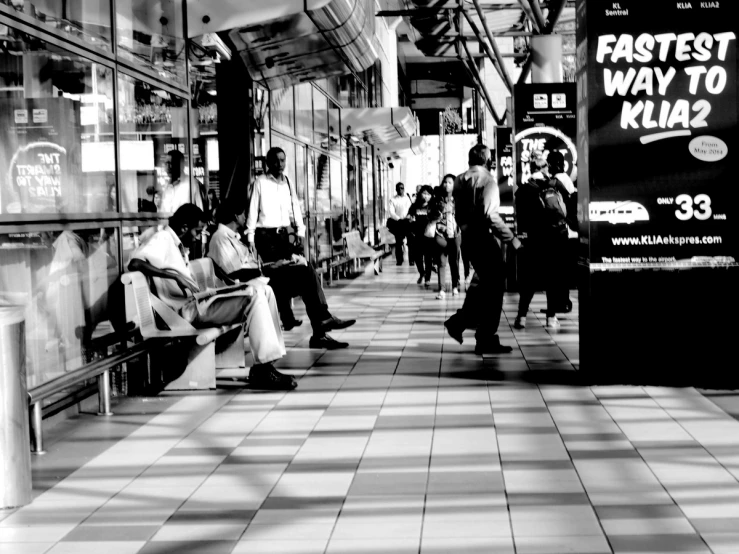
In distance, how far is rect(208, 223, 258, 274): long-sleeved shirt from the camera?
870 centimetres

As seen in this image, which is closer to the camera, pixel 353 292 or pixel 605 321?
pixel 605 321

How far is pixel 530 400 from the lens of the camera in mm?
6891

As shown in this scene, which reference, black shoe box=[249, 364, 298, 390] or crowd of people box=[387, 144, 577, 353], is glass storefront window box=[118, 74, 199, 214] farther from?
crowd of people box=[387, 144, 577, 353]

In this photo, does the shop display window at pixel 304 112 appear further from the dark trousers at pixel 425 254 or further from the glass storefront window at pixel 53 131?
the glass storefront window at pixel 53 131

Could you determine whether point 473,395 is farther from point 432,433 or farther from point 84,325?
point 84,325

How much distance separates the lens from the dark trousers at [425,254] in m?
15.3

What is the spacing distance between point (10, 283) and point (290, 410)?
186cm

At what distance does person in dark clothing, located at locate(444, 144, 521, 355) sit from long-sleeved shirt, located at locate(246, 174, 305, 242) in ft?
6.42

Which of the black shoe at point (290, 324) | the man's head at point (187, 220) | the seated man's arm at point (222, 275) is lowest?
the black shoe at point (290, 324)

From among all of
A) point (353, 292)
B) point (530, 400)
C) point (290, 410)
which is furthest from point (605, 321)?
point (353, 292)

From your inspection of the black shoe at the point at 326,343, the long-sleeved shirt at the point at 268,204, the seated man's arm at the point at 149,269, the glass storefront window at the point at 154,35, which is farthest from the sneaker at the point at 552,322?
the seated man's arm at the point at 149,269

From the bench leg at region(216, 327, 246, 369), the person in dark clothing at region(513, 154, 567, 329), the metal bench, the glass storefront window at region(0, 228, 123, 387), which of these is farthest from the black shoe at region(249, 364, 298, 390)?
the person in dark clothing at region(513, 154, 567, 329)

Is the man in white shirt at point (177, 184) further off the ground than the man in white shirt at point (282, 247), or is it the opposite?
the man in white shirt at point (177, 184)

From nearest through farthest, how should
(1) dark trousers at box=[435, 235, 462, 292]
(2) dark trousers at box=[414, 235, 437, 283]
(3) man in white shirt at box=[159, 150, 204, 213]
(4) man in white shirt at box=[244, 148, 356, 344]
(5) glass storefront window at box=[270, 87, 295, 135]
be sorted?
1. (3) man in white shirt at box=[159, 150, 204, 213]
2. (4) man in white shirt at box=[244, 148, 356, 344]
3. (5) glass storefront window at box=[270, 87, 295, 135]
4. (1) dark trousers at box=[435, 235, 462, 292]
5. (2) dark trousers at box=[414, 235, 437, 283]
